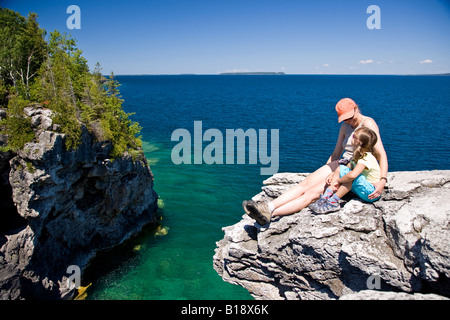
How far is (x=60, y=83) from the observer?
21.9 m

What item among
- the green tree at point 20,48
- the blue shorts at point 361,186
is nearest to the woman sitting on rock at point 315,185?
the blue shorts at point 361,186

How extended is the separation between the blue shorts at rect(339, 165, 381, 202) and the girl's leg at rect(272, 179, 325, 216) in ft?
3.01

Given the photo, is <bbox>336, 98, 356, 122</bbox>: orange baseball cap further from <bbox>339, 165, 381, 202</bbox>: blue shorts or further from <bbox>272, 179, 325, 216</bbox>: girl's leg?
<bbox>272, 179, 325, 216</bbox>: girl's leg

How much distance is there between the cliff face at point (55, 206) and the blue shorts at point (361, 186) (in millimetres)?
15338

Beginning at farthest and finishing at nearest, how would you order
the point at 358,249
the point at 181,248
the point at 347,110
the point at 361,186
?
the point at 181,248, the point at 347,110, the point at 361,186, the point at 358,249

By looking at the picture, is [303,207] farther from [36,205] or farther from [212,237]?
[212,237]

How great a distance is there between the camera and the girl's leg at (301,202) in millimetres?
10039

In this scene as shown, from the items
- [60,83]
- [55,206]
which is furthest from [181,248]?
[60,83]

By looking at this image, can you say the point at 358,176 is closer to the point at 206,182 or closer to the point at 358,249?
the point at 358,249

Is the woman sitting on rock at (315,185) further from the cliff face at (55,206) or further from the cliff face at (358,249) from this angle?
the cliff face at (55,206)

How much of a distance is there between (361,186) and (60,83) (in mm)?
22037

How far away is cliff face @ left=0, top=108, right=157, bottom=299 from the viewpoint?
16.1m

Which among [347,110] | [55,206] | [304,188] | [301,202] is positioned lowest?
[55,206]

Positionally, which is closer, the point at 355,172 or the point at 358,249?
the point at 358,249
